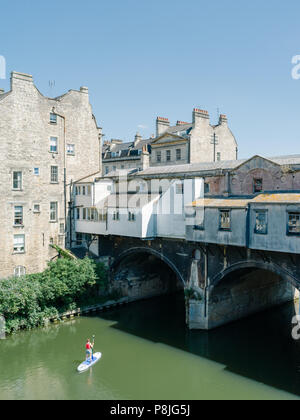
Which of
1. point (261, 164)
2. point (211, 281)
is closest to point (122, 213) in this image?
point (211, 281)

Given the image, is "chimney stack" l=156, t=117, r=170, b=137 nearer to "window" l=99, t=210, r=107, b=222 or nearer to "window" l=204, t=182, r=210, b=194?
"window" l=99, t=210, r=107, b=222

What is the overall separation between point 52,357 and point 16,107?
20.3 m

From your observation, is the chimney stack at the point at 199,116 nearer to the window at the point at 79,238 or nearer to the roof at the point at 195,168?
the roof at the point at 195,168

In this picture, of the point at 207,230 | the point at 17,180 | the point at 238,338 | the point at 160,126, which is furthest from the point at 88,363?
the point at 160,126

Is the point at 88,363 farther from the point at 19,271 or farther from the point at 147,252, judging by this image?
the point at 19,271

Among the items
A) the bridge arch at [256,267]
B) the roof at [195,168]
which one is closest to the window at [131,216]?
the roof at [195,168]

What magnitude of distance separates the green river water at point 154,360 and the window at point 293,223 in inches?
322

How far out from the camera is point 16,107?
3184 centimetres

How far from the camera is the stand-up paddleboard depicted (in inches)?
864

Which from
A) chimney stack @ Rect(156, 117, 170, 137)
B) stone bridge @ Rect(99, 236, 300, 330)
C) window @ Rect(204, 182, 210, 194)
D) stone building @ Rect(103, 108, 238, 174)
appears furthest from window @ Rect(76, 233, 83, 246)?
chimney stack @ Rect(156, 117, 170, 137)

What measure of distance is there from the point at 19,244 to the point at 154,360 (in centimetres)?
1610

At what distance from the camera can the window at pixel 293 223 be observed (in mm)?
20672

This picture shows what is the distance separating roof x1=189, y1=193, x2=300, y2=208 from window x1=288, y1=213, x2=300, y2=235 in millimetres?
800

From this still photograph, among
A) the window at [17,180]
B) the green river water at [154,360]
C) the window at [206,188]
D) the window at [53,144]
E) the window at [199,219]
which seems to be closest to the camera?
the green river water at [154,360]
